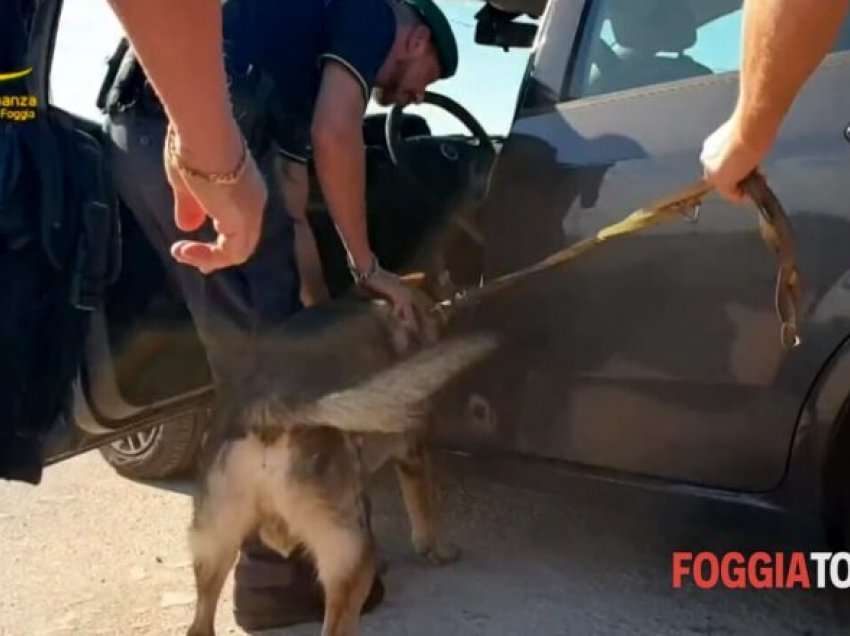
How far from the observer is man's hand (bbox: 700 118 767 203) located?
7.82 ft

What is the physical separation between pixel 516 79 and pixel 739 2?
30.9 inches

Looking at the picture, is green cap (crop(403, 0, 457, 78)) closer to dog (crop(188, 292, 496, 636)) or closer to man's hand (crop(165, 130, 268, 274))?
dog (crop(188, 292, 496, 636))

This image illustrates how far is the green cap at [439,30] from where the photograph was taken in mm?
3754

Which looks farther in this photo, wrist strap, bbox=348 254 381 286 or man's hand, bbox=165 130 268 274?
wrist strap, bbox=348 254 381 286

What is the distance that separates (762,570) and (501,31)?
68.4 inches

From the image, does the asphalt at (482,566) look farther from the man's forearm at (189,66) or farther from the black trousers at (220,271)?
the man's forearm at (189,66)

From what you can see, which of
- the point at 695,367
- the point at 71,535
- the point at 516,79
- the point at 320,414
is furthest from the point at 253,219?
the point at 71,535

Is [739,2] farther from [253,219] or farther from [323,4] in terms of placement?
[253,219]

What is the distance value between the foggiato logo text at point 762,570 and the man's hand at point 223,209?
1786 mm

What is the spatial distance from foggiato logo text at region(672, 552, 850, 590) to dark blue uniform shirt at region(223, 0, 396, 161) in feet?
5.09

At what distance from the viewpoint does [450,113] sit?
415 centimetres

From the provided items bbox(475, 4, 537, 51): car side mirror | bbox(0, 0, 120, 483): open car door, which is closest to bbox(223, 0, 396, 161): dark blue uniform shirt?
bbox(0, 0, 120, 483): open car door

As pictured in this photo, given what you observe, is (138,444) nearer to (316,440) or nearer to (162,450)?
(162,450)

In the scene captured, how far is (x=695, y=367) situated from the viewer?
324cm
